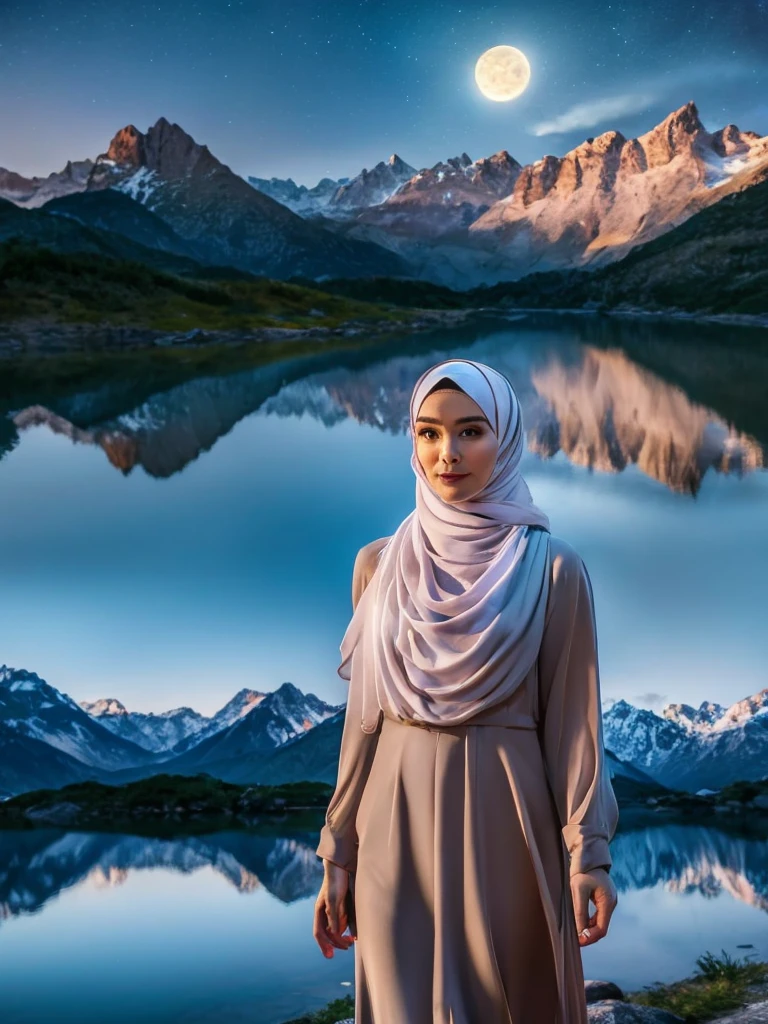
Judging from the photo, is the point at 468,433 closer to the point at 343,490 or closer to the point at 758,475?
the point at 343,490

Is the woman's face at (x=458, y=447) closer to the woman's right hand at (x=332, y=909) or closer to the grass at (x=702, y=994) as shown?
the woman's right hand at (x=332, y=909)

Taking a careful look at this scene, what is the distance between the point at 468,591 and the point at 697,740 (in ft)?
17.2

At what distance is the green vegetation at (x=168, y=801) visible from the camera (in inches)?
238

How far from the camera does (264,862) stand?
5293 mm

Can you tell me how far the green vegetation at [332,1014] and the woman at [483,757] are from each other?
2141 millimetres

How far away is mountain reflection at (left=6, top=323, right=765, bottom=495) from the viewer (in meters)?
9.54

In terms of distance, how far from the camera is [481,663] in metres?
1.53

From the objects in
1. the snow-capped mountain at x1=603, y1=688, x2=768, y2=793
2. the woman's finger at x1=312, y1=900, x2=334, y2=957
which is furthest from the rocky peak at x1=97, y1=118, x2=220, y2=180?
the woman's finger at x1=312, y1=900, x2=334, y2=957

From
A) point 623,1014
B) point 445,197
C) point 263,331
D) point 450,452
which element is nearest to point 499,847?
point 450,452

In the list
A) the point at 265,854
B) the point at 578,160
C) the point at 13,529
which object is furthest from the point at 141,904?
the point at 578,160

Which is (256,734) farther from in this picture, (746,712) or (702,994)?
(702,994)

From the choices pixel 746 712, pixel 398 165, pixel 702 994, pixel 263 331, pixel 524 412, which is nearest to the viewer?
pixel 702 994

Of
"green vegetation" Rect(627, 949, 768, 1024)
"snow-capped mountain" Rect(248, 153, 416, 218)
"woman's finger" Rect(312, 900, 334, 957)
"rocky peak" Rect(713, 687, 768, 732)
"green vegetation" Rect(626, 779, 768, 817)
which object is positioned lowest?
"green vegetation" Rect(627, 949, 768, 1024)

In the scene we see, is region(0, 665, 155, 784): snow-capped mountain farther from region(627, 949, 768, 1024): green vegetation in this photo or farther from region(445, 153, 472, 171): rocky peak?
region(445, 153, 472, 171): rocky peak
